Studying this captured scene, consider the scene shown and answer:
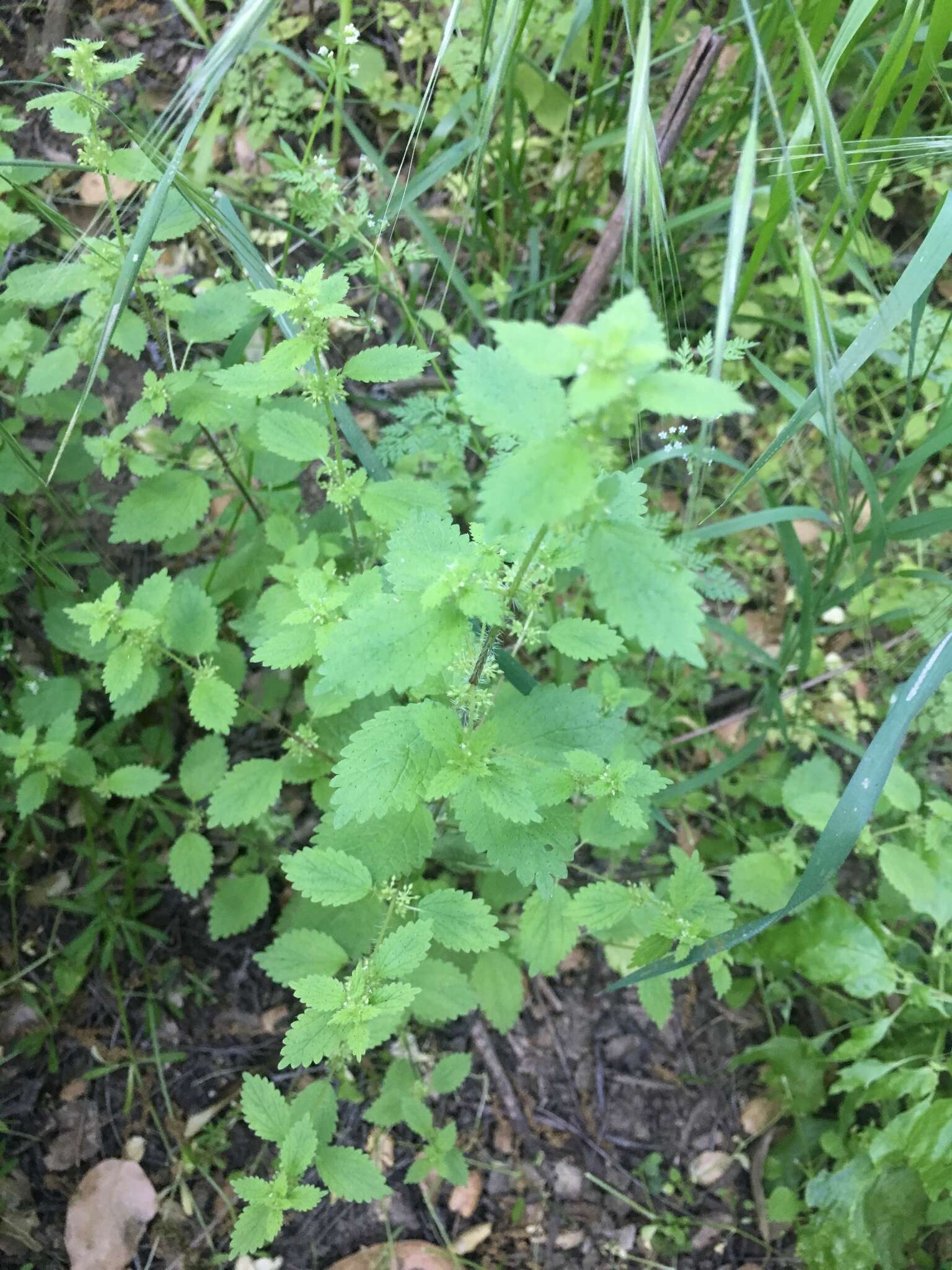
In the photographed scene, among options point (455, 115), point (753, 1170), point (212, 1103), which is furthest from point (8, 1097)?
point (455, 115)

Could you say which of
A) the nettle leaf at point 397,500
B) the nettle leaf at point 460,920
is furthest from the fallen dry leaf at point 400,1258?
the nettle leaf at point 397,500

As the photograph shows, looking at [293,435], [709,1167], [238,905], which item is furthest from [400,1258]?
[293,435]

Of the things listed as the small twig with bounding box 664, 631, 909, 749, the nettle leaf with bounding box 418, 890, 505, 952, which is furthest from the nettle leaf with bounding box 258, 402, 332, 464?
the small twig with bounding box 664, 631, 909, 749

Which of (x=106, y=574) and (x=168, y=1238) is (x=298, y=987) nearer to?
(x=168, y=1238)

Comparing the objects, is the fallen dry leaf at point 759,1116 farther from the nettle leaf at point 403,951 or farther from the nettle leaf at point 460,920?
the nettle leaf at point 403,951

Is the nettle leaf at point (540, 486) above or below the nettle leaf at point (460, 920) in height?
above
